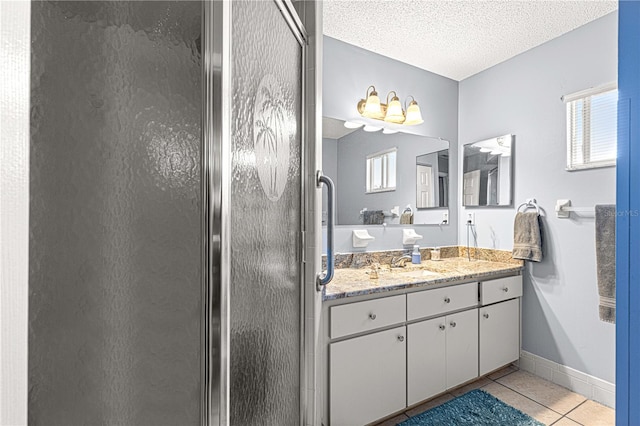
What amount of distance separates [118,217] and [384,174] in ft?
6.60

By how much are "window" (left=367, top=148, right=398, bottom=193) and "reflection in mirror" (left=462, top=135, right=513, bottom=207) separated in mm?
770

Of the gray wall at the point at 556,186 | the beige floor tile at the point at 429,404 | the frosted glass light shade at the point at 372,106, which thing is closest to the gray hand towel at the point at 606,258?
the gray wall at the point at 556,186

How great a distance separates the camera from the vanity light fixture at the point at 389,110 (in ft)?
7.35

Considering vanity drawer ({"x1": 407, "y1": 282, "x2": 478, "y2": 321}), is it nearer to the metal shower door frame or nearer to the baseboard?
the baseboard

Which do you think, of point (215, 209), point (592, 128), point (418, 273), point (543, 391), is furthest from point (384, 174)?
point (215, 209)

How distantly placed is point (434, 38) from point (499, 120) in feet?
2.89

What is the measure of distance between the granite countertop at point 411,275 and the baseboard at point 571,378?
68 cm

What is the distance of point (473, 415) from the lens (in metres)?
1.77

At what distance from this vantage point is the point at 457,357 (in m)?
1.92

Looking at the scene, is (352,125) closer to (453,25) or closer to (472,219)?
(453,25)

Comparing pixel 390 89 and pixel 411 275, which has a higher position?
pixel 390 89

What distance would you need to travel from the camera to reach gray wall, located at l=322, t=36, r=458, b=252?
2.18 m

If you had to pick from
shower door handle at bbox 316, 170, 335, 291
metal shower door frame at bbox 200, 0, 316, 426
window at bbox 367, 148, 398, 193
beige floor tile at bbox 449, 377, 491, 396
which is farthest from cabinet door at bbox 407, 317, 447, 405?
metal shower door frame at bbox 200, 0, 316, 426

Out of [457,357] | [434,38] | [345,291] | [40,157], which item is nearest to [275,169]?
[40,157]
